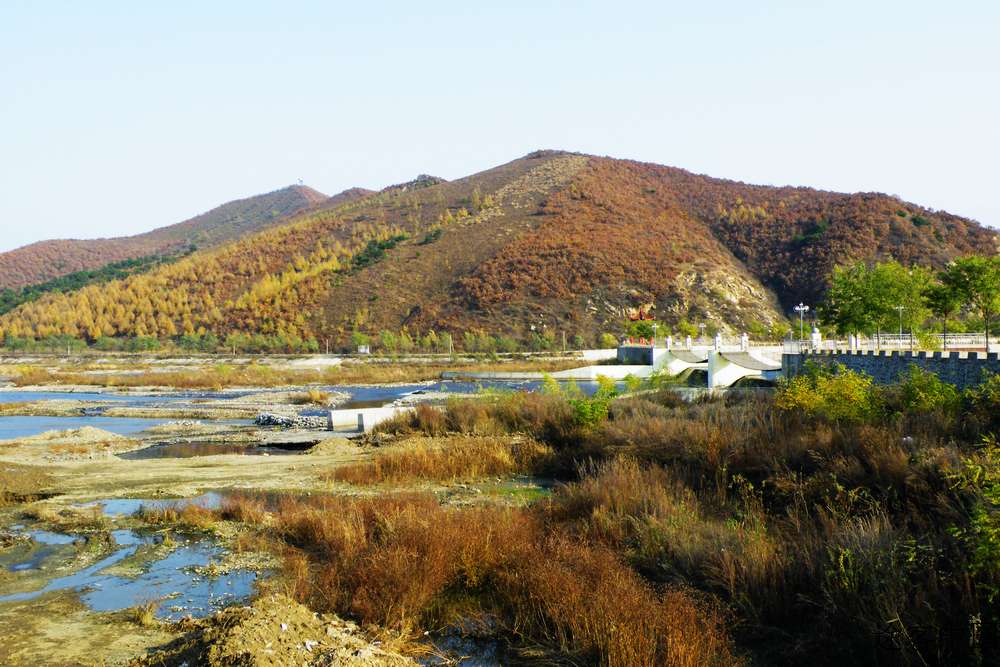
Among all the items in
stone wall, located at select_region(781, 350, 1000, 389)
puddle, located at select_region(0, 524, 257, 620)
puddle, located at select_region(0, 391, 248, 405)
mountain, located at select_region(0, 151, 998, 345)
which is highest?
mountain, located at select_region(0, 151, 998, 345)

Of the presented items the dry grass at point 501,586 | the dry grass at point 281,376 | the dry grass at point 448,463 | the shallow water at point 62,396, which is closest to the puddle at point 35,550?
the dry grass at point 501,586

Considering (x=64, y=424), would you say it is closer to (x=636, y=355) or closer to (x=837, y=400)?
(x=837, y=400)

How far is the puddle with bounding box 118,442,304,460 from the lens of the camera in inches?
986

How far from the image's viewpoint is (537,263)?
3607 inches

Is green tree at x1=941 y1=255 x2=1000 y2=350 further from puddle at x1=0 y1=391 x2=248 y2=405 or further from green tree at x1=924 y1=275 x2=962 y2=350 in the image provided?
puddle at x1=0 y1=391 x2=248 y2=405

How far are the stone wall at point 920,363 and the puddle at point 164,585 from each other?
1686 centimetres

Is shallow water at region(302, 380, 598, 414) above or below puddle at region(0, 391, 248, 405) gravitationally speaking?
below

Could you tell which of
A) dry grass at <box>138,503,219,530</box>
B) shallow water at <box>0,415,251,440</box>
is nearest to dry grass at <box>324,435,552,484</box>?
dry grass at <box>138,503,219,530</box>

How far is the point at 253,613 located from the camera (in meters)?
7.52

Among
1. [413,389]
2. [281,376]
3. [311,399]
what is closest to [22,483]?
[311,399]

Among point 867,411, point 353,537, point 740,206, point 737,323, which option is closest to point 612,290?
point 737,323

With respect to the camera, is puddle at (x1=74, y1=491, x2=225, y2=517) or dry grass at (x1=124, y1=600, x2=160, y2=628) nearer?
dry grass at (x1=124, y1=600, x2=160, y2=628)

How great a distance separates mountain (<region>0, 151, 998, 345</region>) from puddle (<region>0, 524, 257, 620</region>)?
70.0 meters

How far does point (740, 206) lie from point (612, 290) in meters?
38.2
